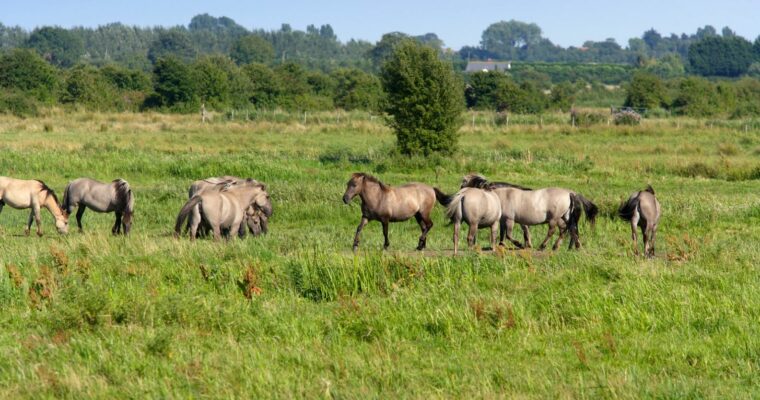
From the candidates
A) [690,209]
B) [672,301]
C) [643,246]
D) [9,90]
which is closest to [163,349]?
[672,301]

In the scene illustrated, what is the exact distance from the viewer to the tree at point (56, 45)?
179125 mm

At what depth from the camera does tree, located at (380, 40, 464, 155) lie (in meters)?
36.4

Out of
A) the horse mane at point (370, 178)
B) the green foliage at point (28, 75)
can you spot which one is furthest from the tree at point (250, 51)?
the horse mane at point (370, 178)

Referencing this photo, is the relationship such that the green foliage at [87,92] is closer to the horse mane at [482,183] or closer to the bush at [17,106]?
the bush at [17,106]

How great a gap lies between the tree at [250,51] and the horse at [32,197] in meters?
150

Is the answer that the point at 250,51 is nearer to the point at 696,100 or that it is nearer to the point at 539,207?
the point at 696,100

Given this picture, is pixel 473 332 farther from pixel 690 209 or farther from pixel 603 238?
pixel 690 209

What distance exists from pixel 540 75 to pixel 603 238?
402 feet

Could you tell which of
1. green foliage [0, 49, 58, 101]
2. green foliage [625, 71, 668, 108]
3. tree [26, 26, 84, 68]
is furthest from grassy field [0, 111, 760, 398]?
tree [26, 26, 84, 68]

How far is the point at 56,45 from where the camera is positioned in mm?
184875

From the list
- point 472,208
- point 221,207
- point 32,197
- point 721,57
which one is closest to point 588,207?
point 472,208

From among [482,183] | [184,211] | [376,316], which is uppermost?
[482,183]

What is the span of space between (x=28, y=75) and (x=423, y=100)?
158 ft

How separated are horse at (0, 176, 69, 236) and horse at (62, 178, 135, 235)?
271mm
